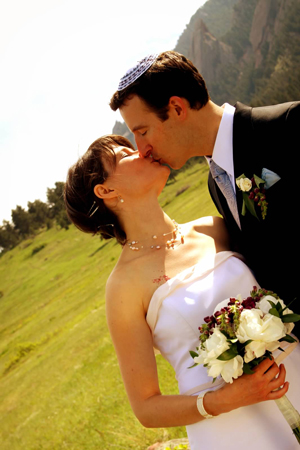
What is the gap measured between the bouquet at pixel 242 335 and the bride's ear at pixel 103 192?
1.73 m

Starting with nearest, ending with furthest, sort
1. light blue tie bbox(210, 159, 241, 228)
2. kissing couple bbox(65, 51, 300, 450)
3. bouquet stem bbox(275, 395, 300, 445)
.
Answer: bouquet stem bbox(275, 395, 300, 445) < kissing couple bbox(65, 51, 300, 450) < light blue tie bbox(210, 159, 241, 228)

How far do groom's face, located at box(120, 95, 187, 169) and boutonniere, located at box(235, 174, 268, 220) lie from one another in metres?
0.88

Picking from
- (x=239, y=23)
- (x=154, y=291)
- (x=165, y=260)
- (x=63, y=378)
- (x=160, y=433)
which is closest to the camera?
(x=154, y=291)

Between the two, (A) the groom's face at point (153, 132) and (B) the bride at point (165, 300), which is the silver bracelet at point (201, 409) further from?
(A) the groom's face at point (153, 132)

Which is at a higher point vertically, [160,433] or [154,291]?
[154,291]

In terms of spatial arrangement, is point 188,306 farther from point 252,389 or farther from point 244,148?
point 244,148

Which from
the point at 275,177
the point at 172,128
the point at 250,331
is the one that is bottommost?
the point at 250,331

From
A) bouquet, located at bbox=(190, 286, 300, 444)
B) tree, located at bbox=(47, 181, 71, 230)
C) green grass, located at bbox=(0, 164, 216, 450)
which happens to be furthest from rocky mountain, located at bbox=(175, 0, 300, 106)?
bouquet, located at bbox=(190, 286, 300, 444)

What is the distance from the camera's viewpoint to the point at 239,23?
17275 centimetres

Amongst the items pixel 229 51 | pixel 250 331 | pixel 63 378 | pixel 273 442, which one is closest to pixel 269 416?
pixel 273 442

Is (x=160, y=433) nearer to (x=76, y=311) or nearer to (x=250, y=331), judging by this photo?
(x=250, y=331)

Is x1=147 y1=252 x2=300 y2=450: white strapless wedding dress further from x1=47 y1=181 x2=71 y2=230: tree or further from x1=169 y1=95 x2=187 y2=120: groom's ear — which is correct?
x1=47 y1=181 x2=71 y2=230: tree

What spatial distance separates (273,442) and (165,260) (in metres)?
1.81

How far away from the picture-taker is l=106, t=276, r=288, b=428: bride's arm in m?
2.98
